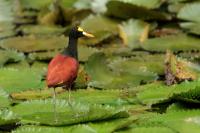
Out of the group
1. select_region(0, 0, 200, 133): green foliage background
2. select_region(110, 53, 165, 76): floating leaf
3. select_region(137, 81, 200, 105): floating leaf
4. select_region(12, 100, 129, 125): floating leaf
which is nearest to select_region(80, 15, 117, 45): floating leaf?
select_region(0, 0, 200, 133): green foliage background

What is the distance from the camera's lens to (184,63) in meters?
4.51

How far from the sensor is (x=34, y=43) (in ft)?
17.9

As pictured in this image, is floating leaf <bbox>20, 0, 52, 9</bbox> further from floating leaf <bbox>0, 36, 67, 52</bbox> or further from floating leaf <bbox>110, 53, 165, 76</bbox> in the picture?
floating leaf <bbox>110, 53, 165, 76</bbox>

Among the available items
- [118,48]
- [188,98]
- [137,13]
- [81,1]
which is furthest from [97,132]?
[81,1]

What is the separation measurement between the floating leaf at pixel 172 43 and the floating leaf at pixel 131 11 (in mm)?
453

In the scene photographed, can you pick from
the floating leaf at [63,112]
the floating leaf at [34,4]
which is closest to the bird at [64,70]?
the floating leaf at [63,112]

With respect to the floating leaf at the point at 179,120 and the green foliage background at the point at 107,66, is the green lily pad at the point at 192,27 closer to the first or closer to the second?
the green foliage background at the point at 107,66

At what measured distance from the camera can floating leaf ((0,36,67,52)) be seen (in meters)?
5.37

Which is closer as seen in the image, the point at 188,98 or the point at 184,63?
the point at 188,98

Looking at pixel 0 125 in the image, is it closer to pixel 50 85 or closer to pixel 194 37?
→ pixel 50 85

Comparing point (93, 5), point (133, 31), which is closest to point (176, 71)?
point (133, 31)

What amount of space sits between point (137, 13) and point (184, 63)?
4.75ft

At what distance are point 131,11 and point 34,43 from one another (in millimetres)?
862

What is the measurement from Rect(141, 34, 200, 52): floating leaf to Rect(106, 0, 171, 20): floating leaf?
45 cm
